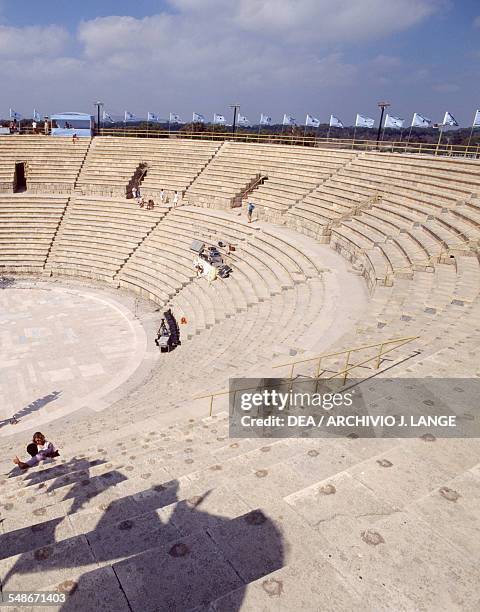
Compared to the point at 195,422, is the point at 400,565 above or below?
above

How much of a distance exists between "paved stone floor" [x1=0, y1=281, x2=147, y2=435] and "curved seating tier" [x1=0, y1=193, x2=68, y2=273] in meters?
3.03

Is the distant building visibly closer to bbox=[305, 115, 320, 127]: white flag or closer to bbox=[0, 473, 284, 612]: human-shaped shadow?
bbox=[305, 115, 320, 127]: white flag

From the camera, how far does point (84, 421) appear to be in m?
12.3

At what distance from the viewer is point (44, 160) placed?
34.7 meters

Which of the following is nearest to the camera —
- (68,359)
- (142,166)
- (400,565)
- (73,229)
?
(400,565)

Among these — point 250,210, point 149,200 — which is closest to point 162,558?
point 250,210

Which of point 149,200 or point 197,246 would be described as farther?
point 149,200

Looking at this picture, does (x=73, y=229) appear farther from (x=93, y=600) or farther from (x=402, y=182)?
(x=93, y=600)

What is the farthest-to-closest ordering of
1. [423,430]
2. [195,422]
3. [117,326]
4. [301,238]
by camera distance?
1. [301,238]
2. [117,326]
3. [195,422]
4. [423,430]

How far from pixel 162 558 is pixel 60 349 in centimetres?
1528

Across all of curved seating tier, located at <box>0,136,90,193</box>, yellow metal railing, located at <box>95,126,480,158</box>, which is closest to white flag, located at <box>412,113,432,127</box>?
yellow metal railing, located at <box>95,126,480,158</box>

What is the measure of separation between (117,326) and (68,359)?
361 cm

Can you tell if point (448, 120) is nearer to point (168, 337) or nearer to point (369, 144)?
point (369, 144)

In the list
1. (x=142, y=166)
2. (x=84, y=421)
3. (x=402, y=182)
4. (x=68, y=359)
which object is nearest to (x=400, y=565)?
(x=84, y=421)
